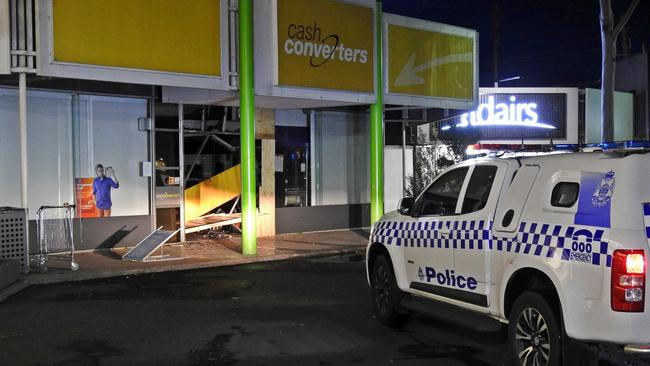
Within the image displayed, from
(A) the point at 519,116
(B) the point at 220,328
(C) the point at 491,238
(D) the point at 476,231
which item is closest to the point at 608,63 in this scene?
(A) the point at 519,116

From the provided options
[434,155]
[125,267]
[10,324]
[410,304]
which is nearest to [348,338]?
[410,304]

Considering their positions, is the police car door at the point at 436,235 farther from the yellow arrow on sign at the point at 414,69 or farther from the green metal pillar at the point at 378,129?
the yellow arrow on sign at the point at 414,69

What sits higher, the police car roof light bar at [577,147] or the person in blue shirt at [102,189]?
the police car roof light bar at [577,147]

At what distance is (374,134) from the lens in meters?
16.2

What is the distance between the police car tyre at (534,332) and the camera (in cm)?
527

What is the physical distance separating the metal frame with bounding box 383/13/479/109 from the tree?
4.32m

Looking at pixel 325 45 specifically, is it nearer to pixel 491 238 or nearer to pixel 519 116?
pixel 491 238

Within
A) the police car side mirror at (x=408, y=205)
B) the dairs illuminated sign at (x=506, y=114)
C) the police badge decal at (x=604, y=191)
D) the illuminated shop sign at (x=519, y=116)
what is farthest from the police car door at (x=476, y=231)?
the dairs illuminated sign at (x=506, y=114)

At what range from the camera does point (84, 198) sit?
14664mm

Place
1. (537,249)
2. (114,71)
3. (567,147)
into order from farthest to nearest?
(114,71), (567,147), (537,249)

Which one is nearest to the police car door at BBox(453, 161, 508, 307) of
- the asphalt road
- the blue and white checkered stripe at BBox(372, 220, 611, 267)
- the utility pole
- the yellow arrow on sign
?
the blue and white checkered stripe at BBox(372, 220, 611, 267)

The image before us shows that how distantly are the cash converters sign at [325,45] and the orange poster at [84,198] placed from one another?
479 centimetres

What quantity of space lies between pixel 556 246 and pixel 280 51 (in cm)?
966

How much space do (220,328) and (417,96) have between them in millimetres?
10518
